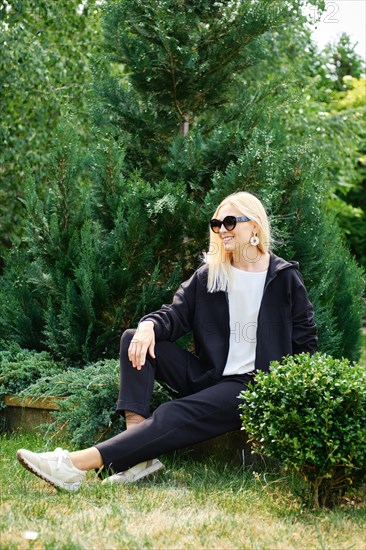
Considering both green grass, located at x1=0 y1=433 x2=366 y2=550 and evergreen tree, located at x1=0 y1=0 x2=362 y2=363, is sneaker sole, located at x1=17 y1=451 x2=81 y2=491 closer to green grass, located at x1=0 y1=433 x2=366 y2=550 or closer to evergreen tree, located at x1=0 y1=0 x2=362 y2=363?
green grass, located at x1=0 y1=433 x2=366 y2=550

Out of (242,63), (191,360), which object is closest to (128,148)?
(242,63)

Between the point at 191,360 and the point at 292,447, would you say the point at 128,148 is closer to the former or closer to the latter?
the point at 191,360

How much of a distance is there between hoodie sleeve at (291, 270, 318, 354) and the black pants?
14.3 inches

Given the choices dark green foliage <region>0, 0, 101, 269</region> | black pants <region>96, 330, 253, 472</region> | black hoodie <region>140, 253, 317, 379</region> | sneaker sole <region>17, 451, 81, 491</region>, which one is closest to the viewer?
sneaker sole <region>17, 451, 81, 491</region>

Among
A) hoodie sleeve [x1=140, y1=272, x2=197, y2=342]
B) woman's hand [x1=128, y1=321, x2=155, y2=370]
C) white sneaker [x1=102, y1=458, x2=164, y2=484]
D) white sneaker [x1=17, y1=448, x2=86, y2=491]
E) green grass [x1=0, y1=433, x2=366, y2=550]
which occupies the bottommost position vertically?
green grass [x1=0, y1=433, x2=366, y2=550]

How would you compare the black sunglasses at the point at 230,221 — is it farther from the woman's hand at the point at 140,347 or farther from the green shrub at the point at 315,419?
the green shrub at the point at 315,419

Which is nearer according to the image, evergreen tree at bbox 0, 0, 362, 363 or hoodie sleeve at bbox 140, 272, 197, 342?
hoodie sleeve at bbox 140, 272, 197, 342

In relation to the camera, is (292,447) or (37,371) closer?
(292,447)

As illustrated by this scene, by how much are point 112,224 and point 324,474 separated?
2.73m

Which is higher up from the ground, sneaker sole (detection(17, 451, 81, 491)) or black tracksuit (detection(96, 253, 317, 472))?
black tracksuit (detection(96, 253, 317, 472))

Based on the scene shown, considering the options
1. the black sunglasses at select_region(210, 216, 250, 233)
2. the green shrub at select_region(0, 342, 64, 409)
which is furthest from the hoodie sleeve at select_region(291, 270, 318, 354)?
the green shrub at select_region(0, 342, 64, 409)

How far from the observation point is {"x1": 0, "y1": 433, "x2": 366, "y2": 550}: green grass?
313 cm

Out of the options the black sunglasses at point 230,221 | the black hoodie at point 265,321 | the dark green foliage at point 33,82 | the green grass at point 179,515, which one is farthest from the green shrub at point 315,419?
the dark green foliage at point 33,82

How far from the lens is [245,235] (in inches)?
172
